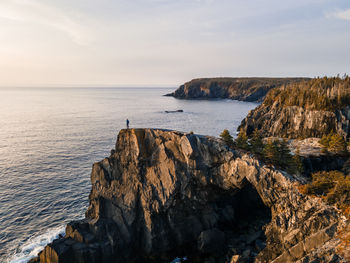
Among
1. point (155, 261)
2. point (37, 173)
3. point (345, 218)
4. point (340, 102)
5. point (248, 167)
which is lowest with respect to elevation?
point (155, 261)

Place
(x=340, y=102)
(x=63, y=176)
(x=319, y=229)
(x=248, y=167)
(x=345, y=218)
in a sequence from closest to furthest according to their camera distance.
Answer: (x=345, y=218) → (x=319, y=229) → (x=248, y=167) → (x=63, y=176) → (x=340, y=102)

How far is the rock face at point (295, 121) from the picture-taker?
5241cm

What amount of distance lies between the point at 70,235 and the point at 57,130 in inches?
2399

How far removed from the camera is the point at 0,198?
3822 cm

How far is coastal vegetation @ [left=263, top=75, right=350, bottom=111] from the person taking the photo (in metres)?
55.6

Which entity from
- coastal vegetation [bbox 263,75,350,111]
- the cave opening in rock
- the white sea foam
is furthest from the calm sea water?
coastal vegetation [bbox 263,75,350,111]

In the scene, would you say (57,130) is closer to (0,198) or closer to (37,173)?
(37,173)

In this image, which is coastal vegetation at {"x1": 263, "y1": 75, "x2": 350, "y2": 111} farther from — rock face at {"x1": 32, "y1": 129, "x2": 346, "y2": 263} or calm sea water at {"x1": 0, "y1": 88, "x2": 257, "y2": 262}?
rock face at {"x1": 32, "y1": 129, "x2": 346, "y2": 263}

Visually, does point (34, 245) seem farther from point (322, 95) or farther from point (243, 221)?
point (322, 95)

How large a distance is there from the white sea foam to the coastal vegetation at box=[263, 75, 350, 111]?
201ft

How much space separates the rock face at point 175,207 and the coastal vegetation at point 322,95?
127ft

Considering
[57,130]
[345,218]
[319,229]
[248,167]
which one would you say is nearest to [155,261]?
[248,167]

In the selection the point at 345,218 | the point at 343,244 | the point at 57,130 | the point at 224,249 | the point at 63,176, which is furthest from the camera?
the point at 57,130

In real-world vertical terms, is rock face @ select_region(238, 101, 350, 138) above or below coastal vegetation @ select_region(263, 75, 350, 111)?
below
